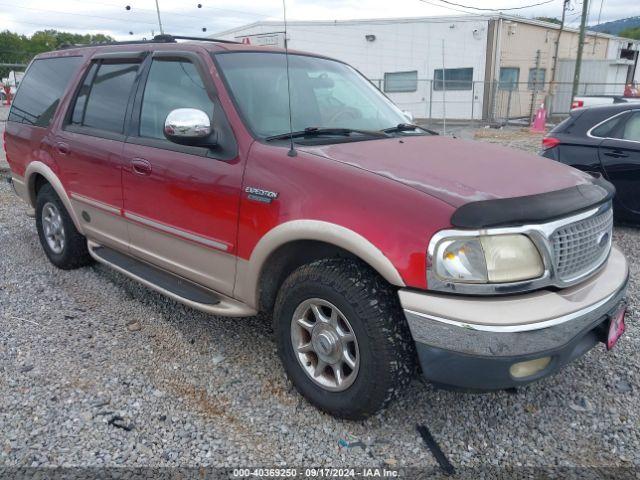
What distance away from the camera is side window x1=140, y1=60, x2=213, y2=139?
3375mm

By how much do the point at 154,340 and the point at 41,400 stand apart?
2.76 feet

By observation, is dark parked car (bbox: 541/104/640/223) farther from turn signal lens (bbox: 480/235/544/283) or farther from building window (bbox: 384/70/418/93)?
building window (bbox: 384/70/418/93)

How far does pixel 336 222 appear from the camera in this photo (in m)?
2.55

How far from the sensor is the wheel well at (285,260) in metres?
2.78

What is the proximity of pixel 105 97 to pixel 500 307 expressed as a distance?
10.9 ft

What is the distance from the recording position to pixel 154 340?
3.69m

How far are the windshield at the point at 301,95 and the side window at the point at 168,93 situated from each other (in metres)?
0.20

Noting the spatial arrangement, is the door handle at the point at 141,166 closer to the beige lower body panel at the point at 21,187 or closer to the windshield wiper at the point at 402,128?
the windshield wiper at the point at 402,128

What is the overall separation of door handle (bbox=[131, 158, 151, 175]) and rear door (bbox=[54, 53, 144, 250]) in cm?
19

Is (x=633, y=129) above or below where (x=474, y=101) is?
above

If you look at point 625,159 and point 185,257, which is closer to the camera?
point 185,257

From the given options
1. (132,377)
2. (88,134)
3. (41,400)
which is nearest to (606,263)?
(132,377)

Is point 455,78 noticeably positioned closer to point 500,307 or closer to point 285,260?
point 285,260

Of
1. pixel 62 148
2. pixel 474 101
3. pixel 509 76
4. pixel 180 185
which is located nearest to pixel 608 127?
pixel 180 185
